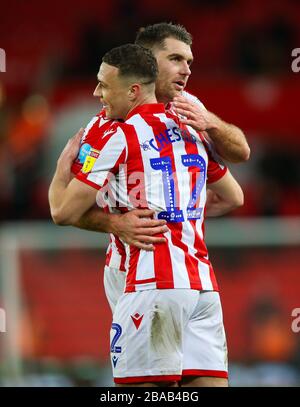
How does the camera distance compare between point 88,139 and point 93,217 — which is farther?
point 88,139

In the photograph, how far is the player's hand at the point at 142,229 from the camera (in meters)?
5.03

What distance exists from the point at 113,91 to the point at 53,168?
7559mm

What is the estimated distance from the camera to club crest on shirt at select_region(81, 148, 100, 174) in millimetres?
5035

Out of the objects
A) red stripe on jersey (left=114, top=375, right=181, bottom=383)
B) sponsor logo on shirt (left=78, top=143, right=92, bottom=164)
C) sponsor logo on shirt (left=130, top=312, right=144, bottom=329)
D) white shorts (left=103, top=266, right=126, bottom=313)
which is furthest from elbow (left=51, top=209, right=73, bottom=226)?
red stripe on jersey (left=114, top=375, right=181, bottom=383)

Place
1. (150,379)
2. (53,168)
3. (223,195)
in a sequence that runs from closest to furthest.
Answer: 1. (150,379)
2. (223,195)
3. (53,168)

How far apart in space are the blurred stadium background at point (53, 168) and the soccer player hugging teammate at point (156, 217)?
14.3ft

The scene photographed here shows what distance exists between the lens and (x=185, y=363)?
511 centimetres

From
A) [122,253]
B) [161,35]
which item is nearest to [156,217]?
[122,253]

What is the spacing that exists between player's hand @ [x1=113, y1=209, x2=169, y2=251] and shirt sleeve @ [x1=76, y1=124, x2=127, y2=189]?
0.70 ft

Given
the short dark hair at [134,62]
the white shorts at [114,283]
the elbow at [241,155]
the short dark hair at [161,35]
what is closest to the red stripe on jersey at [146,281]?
the white shorts at [114,283]

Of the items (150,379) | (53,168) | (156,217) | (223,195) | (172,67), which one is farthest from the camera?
(53,168)

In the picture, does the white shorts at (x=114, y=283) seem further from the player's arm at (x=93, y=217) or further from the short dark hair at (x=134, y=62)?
the short dark hair at (x=134, y=62)

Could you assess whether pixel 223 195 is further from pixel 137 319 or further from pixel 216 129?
pixel 137 319

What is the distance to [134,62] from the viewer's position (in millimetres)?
5121
